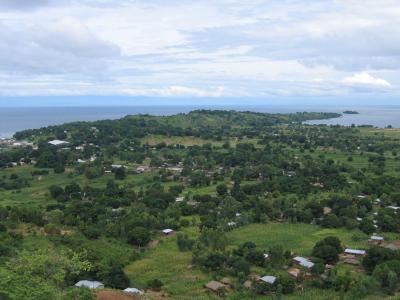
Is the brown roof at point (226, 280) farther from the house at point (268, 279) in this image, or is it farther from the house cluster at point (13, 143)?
the house cluster at point (13, 143)

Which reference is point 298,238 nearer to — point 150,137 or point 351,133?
point 150,137

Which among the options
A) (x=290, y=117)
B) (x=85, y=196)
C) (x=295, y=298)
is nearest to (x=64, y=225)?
(x=85, y=196)

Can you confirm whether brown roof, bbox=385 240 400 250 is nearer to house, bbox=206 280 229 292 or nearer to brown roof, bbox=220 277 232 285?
brown roof, bbox=220 277 232 285

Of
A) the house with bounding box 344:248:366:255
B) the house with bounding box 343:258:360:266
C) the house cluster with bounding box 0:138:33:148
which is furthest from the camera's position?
the house cluster with bounding box 0:138:33:148

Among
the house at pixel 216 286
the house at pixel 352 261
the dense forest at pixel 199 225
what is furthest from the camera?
the house at pixel 352 261

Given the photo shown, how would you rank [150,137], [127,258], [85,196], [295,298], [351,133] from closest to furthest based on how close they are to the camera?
[295,298]
[127,258]
[85,196]
[150,137]
[351,133]

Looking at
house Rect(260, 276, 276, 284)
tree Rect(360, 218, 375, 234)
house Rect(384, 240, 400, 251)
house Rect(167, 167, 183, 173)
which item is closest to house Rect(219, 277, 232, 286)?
house Rect(260, 276, 276, 284)

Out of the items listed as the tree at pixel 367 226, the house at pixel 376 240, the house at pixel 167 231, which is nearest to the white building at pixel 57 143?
the house at pixel 167 231
